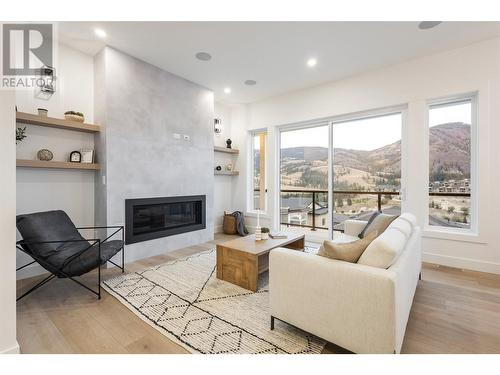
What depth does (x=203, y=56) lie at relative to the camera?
3.39m

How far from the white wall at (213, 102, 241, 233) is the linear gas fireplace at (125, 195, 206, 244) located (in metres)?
0.95

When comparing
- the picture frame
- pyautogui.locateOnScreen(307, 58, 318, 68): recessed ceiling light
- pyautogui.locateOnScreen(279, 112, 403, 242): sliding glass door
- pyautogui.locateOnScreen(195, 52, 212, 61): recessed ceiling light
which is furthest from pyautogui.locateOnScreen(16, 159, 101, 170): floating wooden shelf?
pyautogui.locateOnScreen(279, 112, 403, 242): sliding glass door

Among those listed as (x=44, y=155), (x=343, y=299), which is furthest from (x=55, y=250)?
(x=343, y=299)

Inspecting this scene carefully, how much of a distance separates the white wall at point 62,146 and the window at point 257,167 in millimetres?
3175

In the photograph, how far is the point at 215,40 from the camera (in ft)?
9.89

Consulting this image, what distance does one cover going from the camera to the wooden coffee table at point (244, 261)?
8.18 feet

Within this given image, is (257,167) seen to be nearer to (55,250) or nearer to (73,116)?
(73,116)

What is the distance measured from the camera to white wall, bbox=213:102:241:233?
212 inches

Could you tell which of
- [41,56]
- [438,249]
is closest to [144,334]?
[41,56]

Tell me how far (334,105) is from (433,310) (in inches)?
128

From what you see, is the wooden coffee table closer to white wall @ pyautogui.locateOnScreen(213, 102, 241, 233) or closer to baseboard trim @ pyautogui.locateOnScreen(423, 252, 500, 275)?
baseboard trim @ pyautogui.locateOnScreen(423, 252, 500, 275)

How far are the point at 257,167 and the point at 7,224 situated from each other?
14.7ft

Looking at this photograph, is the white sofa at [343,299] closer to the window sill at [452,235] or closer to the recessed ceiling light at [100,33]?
the window sill at [452,235]
